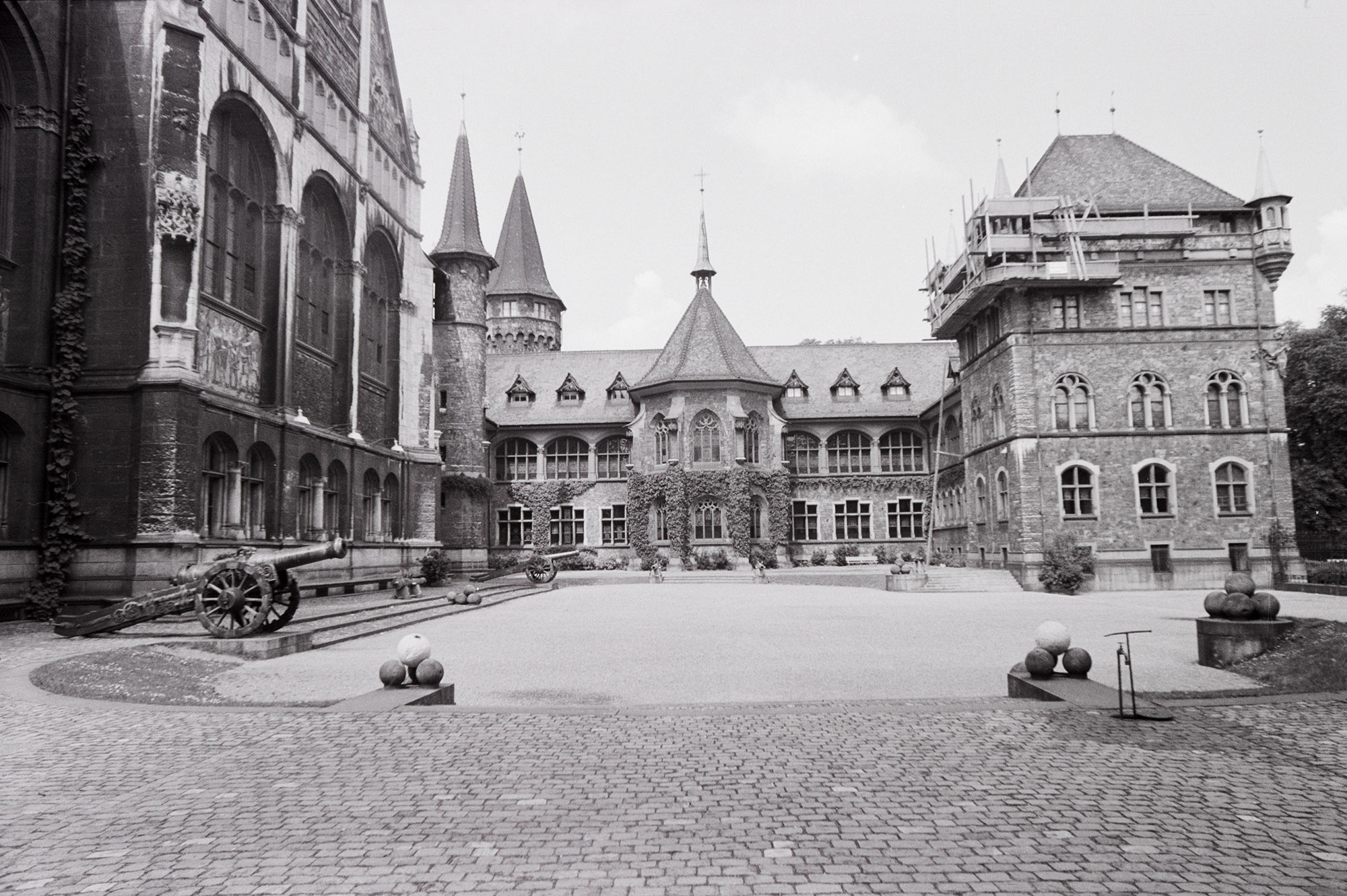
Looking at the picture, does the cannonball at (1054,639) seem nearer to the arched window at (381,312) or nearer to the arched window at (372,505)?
the arched window at (372,505)

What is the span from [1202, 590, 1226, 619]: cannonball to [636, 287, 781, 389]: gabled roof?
123ft

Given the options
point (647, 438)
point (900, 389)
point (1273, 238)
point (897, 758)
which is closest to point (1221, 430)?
point (1273, 238)

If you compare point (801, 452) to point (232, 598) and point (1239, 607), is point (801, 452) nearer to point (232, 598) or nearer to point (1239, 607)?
point (1239, 607)

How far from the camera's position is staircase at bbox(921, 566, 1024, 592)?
33250 mm

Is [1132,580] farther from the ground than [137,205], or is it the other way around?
[137,205]

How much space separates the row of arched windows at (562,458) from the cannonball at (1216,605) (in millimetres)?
42850

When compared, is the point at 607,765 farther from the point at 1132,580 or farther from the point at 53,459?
the point at 1132,580

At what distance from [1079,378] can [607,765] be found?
34222 millimetres

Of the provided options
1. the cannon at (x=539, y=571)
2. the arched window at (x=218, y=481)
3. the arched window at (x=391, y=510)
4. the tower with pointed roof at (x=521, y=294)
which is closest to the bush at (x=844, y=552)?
the cannon at (x=539, y=571)

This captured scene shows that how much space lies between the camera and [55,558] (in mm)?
19547

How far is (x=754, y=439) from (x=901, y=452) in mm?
9678

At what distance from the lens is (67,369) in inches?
791

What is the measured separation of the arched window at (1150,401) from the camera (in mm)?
36656

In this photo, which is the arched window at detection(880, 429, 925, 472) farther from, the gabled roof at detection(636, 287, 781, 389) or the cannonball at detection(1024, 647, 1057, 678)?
the cannonball at detection(1024, 647, 1057, 678)
